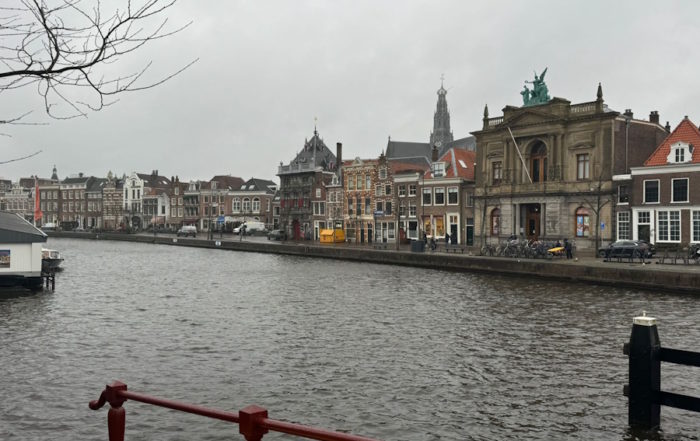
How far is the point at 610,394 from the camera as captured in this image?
1541 cm

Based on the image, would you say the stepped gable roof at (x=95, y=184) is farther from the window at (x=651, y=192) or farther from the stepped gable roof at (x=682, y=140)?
the stepped gable roof at (x=682, y=140)

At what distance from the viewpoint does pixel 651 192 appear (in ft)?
175

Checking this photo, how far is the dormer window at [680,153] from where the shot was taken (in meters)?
51.4

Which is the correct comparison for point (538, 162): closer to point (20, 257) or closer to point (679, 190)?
point (679, 190)

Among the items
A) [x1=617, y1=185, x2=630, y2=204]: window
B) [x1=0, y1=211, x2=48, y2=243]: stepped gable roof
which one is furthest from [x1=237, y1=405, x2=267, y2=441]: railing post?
[x1=617, y1=185, x2=630, y2=204]: window

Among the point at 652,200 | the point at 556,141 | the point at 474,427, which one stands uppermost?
the point at 556,141

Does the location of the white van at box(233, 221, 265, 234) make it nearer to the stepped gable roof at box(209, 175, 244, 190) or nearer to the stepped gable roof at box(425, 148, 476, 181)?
the stepped gable roof at box(209, 175, 244, 190)

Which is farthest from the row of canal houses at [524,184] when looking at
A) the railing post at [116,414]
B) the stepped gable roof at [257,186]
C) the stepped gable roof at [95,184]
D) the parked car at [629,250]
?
the stepped gable roof at [95,184]

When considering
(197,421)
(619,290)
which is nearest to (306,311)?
(197,421)

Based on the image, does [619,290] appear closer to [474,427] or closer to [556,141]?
[474,427]

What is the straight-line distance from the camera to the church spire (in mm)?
139375

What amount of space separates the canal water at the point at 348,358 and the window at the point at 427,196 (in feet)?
125

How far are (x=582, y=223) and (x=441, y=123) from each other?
8480 cm

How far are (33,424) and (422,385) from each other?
30.5 feet
